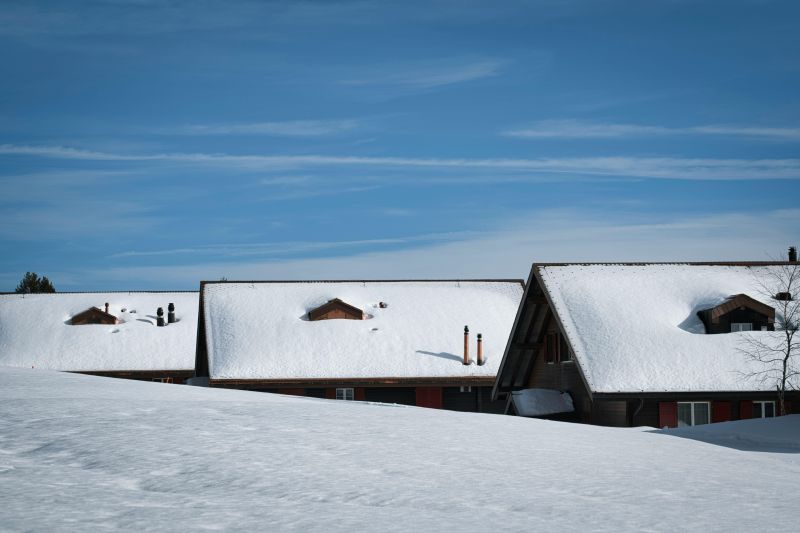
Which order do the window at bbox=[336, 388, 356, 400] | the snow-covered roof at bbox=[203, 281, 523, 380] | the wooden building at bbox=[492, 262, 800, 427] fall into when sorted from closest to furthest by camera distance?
1. the wooden building at bbox=[492, 262, 800, 427]
2. the snow-covered roof at bbox=[203, 281, 523, 380]
3. the window at bbox=[336, 388, 356, 400]

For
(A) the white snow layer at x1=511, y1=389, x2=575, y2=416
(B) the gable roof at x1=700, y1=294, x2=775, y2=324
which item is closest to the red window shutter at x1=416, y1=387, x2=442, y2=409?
(A) the white snow layer at x1=511, y1=389, x2=575, y2=416

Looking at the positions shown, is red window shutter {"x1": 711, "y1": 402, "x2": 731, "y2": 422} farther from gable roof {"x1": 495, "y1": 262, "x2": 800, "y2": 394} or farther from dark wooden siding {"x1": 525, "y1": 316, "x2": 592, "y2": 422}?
dark wooden siding {"x1": 525, "y1": 316, "x2": 592, "y2": 422}

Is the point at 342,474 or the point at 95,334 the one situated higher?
the point at 95,334

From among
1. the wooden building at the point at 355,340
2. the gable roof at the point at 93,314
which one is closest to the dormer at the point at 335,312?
the wooden building at the point at 355,340

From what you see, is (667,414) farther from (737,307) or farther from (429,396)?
(429,396)

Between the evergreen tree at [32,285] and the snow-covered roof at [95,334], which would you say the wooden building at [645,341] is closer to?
the snow-covered roof at [95,334]

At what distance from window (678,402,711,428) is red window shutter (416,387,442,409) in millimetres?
12291

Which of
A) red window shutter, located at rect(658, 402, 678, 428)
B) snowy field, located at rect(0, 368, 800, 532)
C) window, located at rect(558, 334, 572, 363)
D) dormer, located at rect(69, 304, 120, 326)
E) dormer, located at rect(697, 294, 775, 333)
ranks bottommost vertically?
red window shutter, located at rect(658, 402, 678, 428)

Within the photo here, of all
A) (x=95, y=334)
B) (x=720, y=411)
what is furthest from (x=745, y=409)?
(x=95, y=334)

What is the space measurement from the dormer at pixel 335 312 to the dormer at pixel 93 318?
11.7 meters

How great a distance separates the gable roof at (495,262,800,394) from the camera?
2847cm

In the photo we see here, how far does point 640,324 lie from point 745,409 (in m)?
3.93

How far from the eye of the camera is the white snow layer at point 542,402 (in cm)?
3034

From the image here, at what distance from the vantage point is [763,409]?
29.7m
